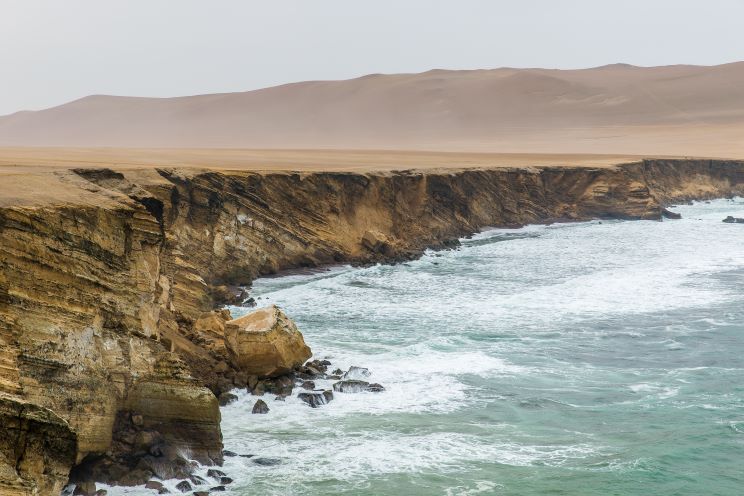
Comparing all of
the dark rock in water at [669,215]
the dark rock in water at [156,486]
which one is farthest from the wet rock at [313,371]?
the dark rock in water at [669,215]

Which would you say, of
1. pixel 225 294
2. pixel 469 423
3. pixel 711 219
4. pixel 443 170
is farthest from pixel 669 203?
pixel 469 423

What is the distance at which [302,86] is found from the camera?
593ft

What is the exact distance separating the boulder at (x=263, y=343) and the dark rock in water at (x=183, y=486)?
4750mm

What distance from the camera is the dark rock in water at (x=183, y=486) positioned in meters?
11.8

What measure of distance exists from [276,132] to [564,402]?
137692mm

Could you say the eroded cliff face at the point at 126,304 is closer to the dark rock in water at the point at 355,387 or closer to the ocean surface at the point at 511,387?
the ocean surface at the point at 511,387

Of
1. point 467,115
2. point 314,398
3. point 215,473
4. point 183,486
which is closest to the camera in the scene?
point 183,486

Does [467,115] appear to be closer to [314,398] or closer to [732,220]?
[732,220]

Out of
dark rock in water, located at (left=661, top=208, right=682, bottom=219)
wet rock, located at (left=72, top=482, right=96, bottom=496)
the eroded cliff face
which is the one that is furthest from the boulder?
dark rock in water, located at (left=661, top=208, right=682, bottom=219)

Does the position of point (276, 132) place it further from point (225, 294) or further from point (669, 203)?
point (225, 294)

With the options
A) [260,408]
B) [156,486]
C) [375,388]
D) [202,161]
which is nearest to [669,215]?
[202,161]

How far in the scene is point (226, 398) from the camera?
1558cm

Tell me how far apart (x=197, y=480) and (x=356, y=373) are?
5.70 metres

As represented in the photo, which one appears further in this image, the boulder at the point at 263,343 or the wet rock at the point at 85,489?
the boulder at the point at 263,343
